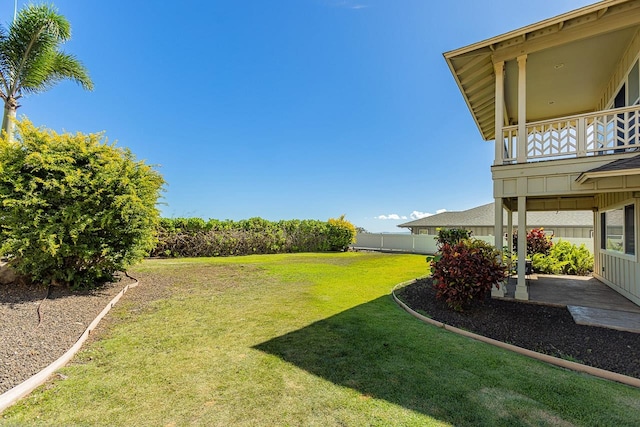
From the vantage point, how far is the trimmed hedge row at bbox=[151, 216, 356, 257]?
14.6 meters

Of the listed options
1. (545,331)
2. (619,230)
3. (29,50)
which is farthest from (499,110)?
(29,50)

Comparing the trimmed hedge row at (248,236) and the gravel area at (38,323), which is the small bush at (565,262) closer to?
the trimmed hedge row at (248,236)

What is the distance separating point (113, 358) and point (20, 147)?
5245 mm

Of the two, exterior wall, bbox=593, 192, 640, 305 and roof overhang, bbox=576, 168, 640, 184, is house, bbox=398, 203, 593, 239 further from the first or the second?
roof overhang, bbox=576, 168, 640, 184

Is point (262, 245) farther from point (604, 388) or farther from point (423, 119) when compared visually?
point (604, 388)

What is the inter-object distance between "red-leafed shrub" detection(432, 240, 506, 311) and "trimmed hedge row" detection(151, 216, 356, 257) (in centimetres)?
1220

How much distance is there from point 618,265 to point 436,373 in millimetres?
6919

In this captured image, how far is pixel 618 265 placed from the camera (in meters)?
6.98

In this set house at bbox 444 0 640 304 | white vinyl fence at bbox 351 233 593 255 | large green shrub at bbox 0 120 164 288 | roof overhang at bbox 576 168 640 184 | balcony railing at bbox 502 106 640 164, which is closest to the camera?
roof overhang at bbox 576 168 640 184

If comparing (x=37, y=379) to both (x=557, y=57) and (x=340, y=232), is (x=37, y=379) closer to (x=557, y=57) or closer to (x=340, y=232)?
(x=557, y=57)

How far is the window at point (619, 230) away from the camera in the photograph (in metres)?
6.25

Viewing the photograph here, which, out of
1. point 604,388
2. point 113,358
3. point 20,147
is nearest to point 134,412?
point 113,358

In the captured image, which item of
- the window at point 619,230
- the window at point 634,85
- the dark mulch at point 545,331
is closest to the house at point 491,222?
the window at point 619,230

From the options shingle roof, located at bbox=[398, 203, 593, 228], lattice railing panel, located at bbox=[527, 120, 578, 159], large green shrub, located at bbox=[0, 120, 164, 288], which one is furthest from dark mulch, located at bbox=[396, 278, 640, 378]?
shingle roof, located at bbox=[398, 203, 593, 228]
